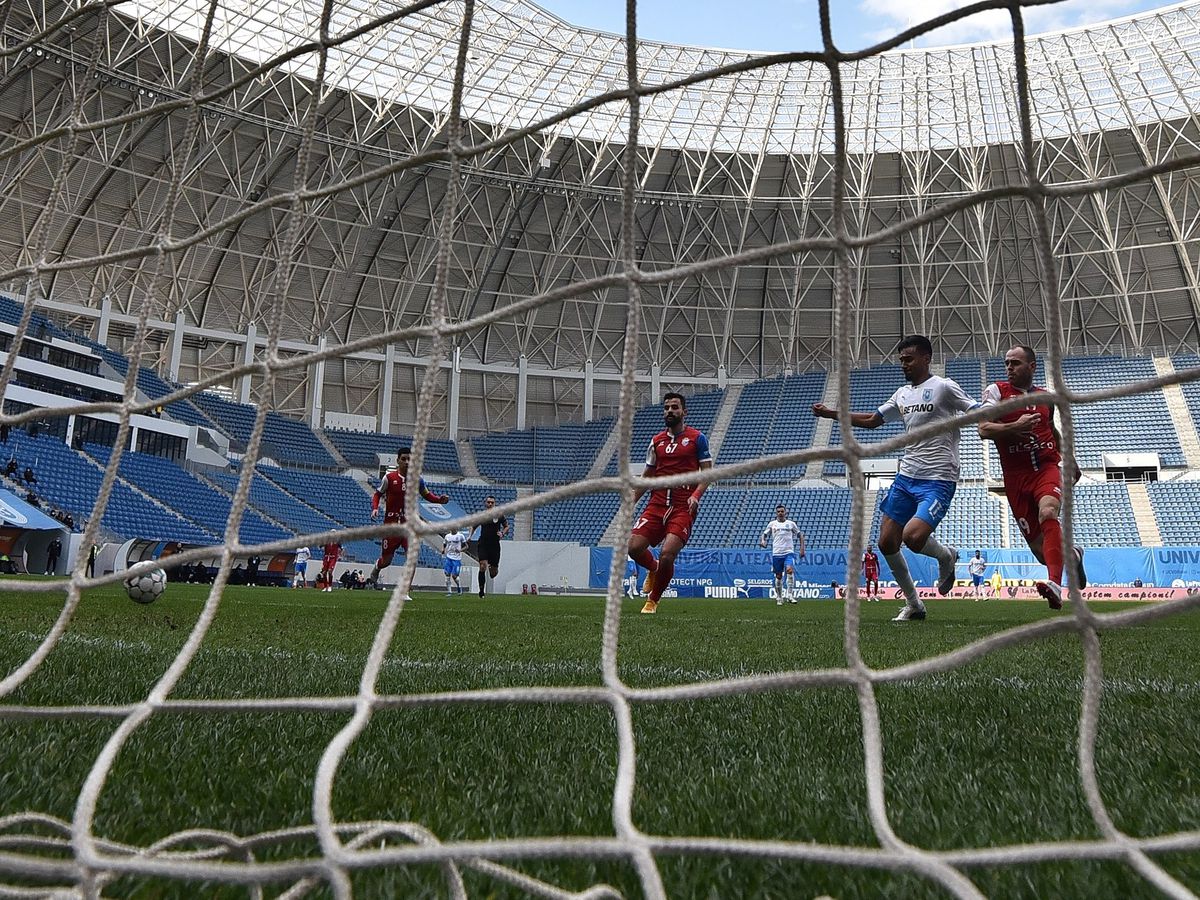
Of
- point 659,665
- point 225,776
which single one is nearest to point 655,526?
point 659,665

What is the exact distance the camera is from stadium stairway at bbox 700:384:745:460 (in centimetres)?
3612

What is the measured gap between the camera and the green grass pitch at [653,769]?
1.39 metres

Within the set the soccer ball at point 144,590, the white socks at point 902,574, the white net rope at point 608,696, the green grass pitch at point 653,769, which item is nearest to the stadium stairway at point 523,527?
the soccer ball at point 144,590

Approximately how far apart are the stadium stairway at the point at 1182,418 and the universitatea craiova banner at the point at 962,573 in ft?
22.8

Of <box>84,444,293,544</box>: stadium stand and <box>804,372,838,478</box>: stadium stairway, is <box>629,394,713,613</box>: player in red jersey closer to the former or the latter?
<box>84,444,293,544</box>: stadium stand

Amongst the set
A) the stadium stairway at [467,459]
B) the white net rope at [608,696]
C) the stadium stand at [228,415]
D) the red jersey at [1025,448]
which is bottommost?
the white net rope at [608,696]

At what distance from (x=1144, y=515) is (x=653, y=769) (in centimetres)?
3164

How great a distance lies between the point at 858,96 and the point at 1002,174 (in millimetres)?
6431

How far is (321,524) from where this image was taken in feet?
102

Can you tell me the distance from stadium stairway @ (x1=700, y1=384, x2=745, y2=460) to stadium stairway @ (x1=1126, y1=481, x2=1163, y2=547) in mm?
13919

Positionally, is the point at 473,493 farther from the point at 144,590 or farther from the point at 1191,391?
the point at 144,590

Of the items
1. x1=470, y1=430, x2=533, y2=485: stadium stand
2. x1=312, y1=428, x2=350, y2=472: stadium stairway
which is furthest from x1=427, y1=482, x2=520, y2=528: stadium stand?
x1=312, y1=428, x2=350, y2=472: stadium stairway

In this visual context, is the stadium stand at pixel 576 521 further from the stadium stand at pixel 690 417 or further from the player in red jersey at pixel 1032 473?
the player in red jersey at pixel 1032 473

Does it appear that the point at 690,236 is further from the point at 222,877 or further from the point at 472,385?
the point at 222,877
